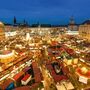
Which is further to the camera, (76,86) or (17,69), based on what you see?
(17,69)

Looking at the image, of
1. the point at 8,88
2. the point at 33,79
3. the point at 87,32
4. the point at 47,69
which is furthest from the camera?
the point at 87,32

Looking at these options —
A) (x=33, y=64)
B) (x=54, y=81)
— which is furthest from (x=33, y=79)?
(x=33, y=64)

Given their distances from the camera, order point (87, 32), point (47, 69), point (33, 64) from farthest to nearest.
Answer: point (87, 32) → point (33, 64) → point (47, 69)

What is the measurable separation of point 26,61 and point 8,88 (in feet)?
20.8

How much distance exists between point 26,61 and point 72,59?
18.0 feet

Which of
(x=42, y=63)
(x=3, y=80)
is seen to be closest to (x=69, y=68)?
(x=42, y=63)

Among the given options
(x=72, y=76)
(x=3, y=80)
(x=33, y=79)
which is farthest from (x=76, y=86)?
(x=3, y=80)

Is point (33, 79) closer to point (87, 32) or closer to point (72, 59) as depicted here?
point (72, 59)

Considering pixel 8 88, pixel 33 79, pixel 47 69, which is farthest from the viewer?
pixel 47 69

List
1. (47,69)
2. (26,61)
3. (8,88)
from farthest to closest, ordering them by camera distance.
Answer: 1. (26,61)
2. (47,69)
3. (8,88)

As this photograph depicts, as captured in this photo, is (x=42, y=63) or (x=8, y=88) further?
(x=42, y=63)

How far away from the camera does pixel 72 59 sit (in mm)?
18672

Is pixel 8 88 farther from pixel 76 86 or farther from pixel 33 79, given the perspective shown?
pixel 76 86

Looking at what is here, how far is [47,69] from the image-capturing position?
1611 cm
